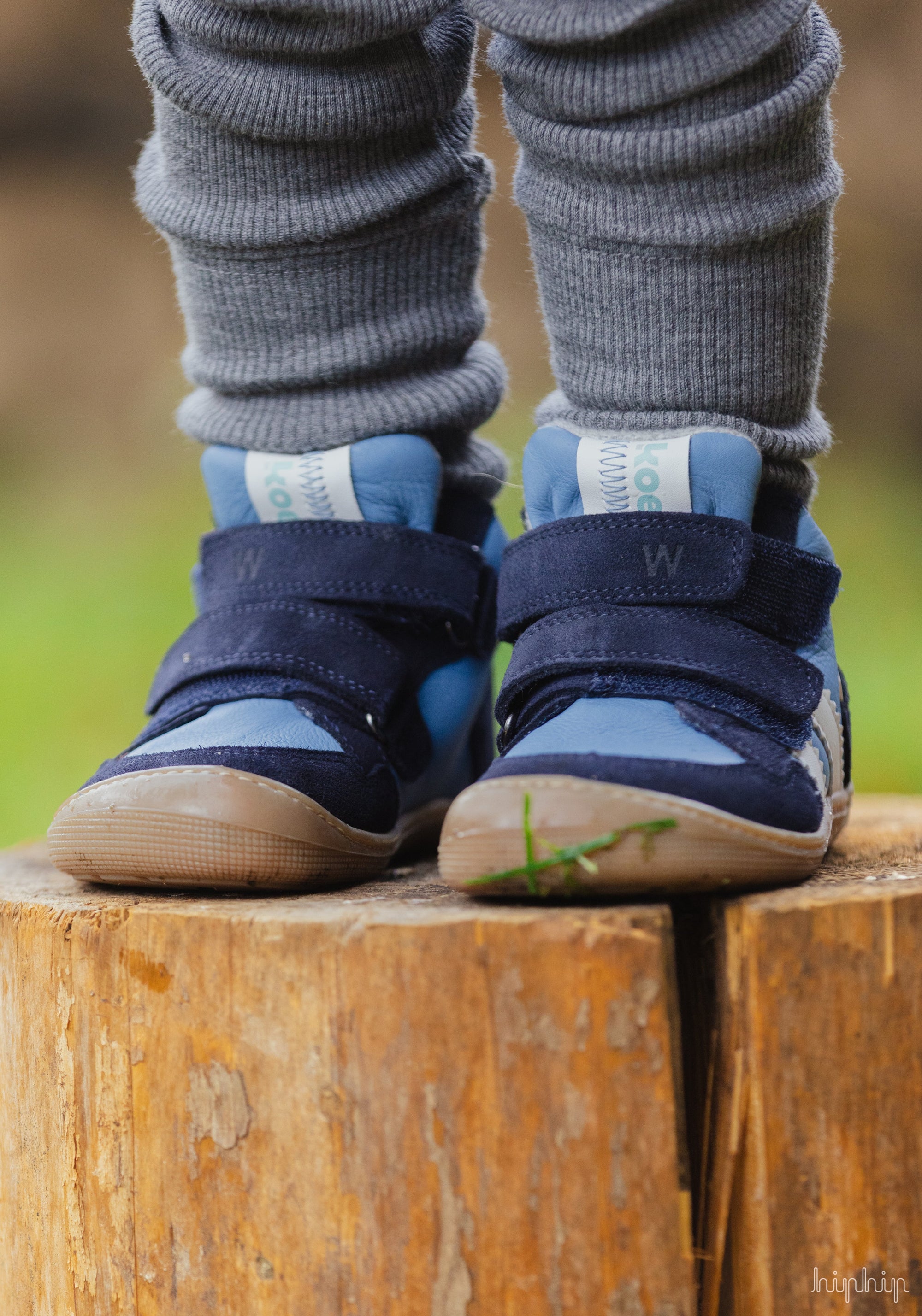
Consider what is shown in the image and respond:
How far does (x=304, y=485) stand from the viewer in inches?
31.8

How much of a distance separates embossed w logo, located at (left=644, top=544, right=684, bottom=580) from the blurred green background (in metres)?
2.06

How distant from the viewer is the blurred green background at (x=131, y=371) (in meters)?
2.92

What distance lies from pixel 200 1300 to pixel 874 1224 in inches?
12.5

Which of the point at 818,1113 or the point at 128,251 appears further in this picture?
the point at 128,251

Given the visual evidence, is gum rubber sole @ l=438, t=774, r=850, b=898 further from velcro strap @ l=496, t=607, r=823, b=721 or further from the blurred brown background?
the blurred brown background

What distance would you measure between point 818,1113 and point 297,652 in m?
0.39

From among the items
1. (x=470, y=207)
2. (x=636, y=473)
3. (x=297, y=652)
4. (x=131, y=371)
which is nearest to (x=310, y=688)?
(x=297, y=652)

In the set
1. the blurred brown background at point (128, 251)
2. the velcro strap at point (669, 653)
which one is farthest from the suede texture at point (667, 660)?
the blurred brown background at point (128, 251)

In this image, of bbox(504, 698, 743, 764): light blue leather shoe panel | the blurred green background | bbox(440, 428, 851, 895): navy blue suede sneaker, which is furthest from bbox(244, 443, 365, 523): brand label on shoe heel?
the blurred green background

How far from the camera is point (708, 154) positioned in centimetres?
63

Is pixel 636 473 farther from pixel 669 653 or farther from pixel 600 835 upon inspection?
pixel 600 835

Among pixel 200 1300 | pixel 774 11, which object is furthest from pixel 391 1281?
pixel 774 11

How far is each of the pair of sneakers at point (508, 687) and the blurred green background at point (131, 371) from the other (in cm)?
193

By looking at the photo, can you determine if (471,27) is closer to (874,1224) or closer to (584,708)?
(584,708)
